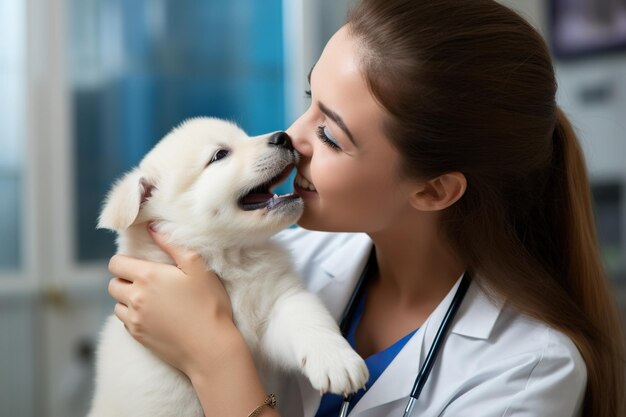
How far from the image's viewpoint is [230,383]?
1257mm

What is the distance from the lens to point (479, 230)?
4.81 feet

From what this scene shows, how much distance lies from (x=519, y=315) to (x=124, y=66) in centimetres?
245

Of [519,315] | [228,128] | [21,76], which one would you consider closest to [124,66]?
[21,76]

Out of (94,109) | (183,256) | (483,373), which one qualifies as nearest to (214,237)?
(183,256)

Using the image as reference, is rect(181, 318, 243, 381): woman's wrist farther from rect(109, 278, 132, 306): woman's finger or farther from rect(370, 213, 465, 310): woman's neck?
rect(370, 213, 465, 310): woman's neck

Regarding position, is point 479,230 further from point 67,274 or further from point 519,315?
point 67,274

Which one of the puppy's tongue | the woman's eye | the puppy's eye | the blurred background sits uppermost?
the woman's eye

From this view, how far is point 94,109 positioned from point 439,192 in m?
2.27

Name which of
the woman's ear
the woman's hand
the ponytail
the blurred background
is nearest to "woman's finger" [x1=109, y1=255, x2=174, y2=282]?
the woman's hand

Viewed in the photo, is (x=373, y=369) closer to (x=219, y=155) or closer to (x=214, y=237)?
(x=214, y=237)

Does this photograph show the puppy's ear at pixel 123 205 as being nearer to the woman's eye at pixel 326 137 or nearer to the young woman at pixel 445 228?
the young woman at pixel 445 228

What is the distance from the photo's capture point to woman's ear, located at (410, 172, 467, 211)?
4.55 feet

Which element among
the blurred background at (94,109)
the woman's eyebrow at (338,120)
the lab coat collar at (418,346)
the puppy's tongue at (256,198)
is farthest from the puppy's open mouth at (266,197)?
the blurred background at (94,109)

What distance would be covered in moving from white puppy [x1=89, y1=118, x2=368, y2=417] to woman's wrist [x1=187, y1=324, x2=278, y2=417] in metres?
0.07
